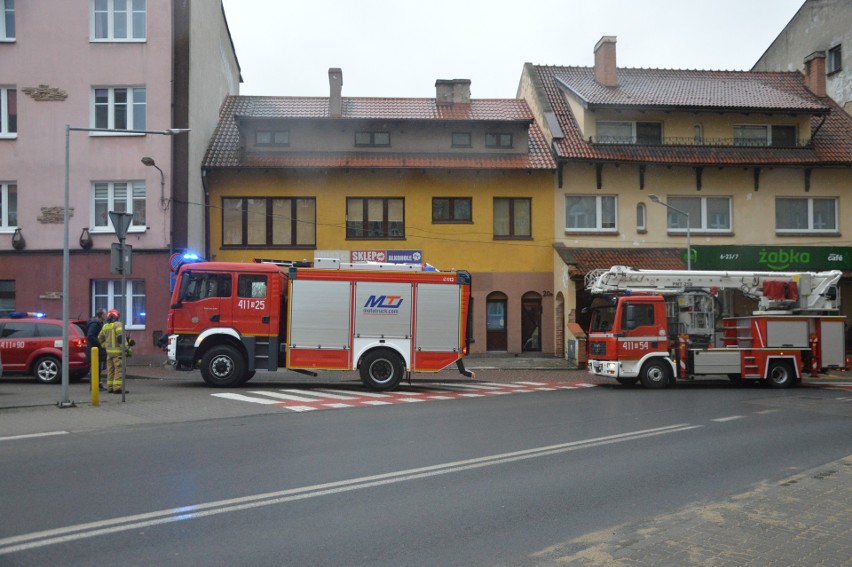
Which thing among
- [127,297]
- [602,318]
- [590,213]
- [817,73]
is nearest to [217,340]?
[127,297]

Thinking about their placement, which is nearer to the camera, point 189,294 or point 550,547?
point 550,547

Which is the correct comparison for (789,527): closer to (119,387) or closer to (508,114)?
(119,387)

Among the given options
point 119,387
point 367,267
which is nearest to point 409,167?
point 367,267

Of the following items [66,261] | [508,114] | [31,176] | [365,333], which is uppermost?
[508,114]

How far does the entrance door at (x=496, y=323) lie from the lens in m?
29.4

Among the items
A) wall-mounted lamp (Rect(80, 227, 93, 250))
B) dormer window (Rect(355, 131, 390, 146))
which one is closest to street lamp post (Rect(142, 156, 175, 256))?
wall-mounted lamp (Rect(80, 227, 93, 250))

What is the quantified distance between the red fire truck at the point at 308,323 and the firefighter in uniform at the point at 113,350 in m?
1.39

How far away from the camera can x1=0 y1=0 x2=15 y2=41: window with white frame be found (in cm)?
2633

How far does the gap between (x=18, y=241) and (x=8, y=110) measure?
4.44 meters

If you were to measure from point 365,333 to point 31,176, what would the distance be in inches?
566

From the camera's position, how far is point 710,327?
68.9 feet

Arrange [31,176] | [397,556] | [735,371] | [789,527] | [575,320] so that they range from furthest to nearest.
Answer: [575,320]
[31,176]
[735,371]
[789,527]
[397,556]

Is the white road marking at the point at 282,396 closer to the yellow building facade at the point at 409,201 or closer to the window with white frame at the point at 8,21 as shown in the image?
the yellow building facade at the point at 409,201

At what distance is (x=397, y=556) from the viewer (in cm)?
579
